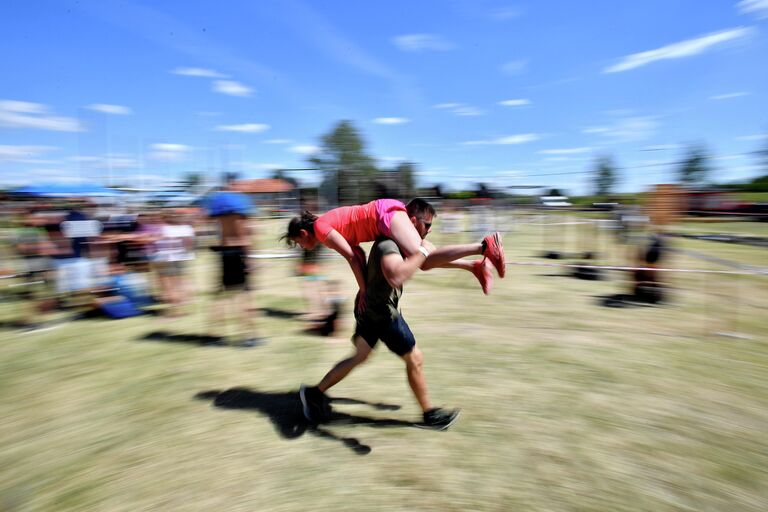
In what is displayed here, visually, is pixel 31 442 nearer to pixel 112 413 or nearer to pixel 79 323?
pixel 112 413

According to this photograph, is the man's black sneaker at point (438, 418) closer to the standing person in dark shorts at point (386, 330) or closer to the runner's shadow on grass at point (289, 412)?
the standing person in dark shorts at point (386, 330)

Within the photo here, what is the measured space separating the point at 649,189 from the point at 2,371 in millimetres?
9996

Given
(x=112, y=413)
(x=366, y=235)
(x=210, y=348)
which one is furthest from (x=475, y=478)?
(x=210, y=348)

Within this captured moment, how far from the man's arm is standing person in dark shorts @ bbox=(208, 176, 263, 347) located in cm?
310

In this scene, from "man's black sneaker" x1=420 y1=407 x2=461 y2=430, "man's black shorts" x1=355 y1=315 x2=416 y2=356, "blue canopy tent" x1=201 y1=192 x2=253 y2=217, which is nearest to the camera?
"man's black shorts" x1=355 y1=315 x2=416 y2=356

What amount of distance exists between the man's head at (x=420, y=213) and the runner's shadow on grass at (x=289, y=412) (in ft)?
5.23

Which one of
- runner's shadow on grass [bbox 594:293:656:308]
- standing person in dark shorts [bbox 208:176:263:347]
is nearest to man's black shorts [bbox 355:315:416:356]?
standing person in dark shorts [bbox 208:176:263:347]

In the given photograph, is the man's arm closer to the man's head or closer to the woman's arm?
the woman's arm

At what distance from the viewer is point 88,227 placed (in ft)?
21.9

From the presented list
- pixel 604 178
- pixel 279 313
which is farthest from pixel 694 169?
pixel 279 313

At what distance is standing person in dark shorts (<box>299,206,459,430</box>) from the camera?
9.55 ft

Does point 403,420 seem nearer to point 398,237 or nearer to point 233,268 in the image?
point 398,237

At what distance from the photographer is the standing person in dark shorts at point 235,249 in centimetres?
531

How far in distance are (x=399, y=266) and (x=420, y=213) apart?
641 mm
